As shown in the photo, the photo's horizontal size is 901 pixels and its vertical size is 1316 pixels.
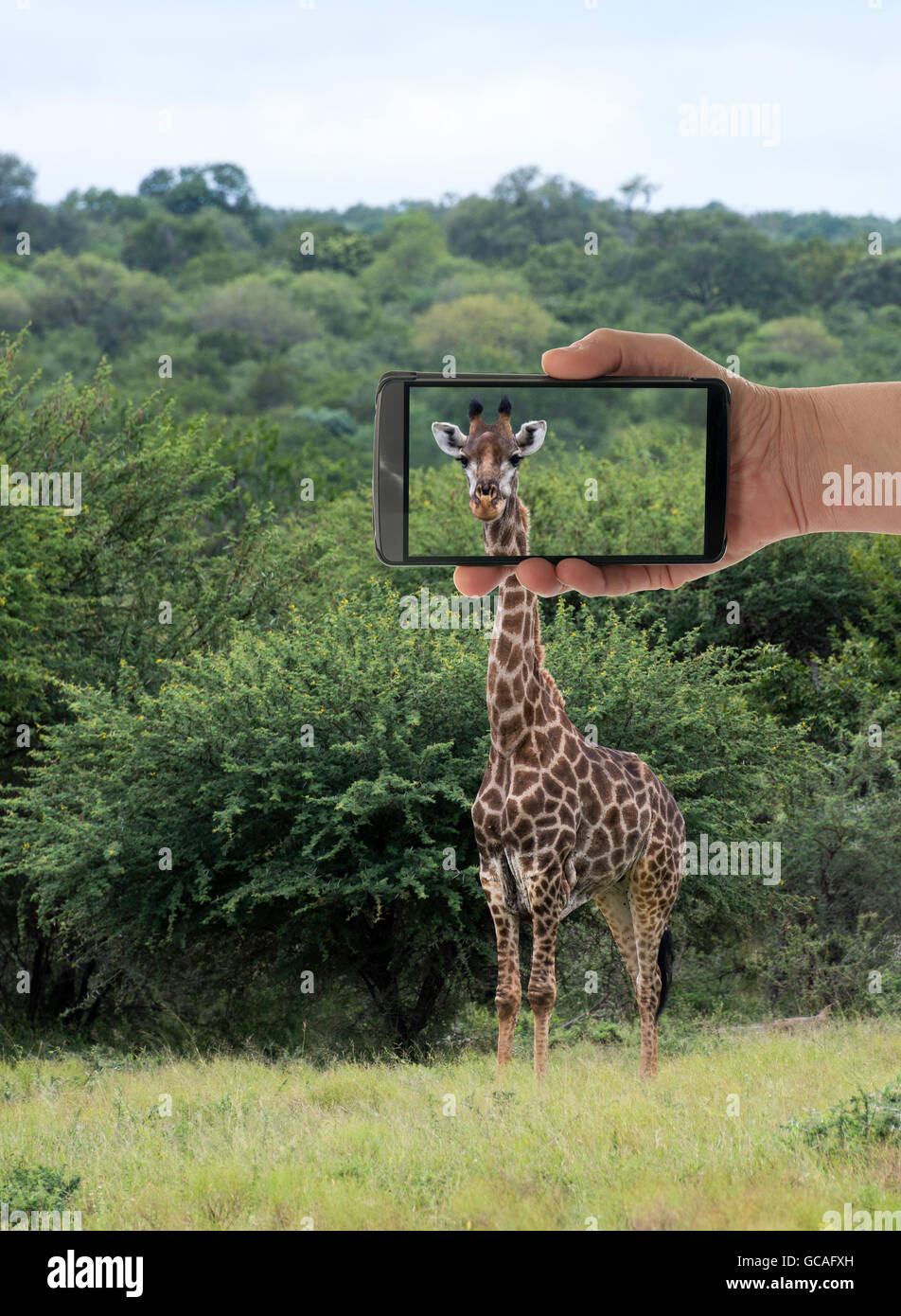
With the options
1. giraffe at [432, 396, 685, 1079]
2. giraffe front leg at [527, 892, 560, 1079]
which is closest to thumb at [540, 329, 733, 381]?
giraffe at [432, 396, 685, 1079]

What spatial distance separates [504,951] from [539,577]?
470 cm

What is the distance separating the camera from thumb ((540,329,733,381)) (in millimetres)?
5812

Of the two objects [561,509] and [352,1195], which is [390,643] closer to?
[352,1195]

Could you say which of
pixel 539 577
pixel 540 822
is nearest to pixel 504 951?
pixel 540 822

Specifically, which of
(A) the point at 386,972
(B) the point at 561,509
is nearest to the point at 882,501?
(A) the point at 386,972

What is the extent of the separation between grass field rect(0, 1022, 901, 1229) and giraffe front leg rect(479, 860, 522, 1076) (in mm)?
408

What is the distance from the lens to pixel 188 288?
10944 cm

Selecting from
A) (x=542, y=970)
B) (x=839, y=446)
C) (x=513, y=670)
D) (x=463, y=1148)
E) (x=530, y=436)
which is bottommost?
(x=463, y=1148)

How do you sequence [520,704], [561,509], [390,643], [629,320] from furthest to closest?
[629,320], [561,509], [390,643], [520,704]

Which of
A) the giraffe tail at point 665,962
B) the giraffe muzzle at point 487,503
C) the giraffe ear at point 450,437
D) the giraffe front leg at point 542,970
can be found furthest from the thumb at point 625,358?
the giraffe tail at point 665,962

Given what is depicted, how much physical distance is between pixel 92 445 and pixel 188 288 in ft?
305

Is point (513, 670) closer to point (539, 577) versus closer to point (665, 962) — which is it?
point (665, 962)

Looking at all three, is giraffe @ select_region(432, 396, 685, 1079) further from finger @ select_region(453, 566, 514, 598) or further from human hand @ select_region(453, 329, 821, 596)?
finger @ select_region(453, 566, 514, 598)

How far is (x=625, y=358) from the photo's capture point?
597cm
